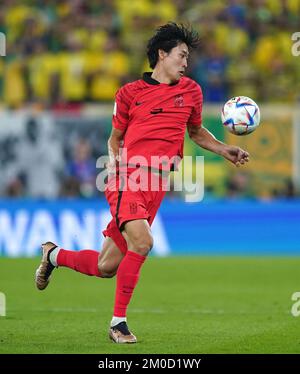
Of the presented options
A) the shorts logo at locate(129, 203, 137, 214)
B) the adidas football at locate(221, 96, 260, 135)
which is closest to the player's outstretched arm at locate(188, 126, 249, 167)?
the adidas football at locate(221, 96, 260, 135)

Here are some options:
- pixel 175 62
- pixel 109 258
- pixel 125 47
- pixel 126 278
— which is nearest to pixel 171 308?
pixel 109 258

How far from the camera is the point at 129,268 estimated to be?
8.12 m

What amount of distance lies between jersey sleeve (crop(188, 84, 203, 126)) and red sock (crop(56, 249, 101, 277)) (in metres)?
1.40

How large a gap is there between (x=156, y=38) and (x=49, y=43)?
12155 millimetres

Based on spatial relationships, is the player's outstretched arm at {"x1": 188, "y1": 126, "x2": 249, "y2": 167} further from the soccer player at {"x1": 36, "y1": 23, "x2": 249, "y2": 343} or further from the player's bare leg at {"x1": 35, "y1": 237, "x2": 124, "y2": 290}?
the player's bare leg at {"x1": 35, "y1": 237, "x2": 124, "y2": 290}

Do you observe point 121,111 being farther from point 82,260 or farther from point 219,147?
point 82,260

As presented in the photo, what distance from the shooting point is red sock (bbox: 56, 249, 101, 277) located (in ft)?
28.4

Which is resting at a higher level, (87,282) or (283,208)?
(283,208)

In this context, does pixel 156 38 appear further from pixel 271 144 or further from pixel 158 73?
pixel 271 144

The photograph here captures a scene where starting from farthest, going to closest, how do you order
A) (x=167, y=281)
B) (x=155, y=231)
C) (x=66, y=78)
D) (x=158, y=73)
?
(x=66, y=78)
(x=155, y=231)
(x=167, y=281)
(x=158, y=73)

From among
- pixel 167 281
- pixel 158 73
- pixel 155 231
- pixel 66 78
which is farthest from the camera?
pixel 66 78

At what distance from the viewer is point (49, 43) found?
20.5 meters

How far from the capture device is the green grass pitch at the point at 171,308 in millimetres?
7969

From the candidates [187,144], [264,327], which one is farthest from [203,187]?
[264,327]
